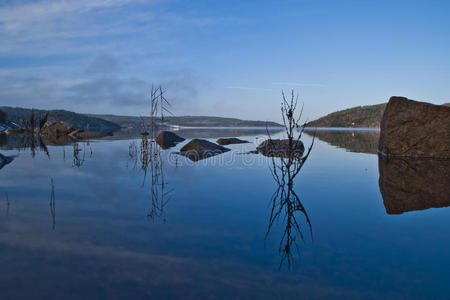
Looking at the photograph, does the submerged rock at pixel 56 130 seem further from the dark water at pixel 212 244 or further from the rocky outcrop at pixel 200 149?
the dark water at pixel 212 244

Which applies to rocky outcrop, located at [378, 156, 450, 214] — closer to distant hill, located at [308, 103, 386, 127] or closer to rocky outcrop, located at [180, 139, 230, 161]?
rocky outcrop, located at [180, 139, 230, 161]

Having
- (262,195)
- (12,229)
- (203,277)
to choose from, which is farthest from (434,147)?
(12,229)

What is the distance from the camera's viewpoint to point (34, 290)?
7.04 feet

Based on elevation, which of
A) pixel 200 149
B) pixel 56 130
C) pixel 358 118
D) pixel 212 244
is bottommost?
pixel 212 244

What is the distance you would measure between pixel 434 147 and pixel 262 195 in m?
8.38

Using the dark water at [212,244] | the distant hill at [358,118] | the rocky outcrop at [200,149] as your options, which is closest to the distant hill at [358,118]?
the distant hill at [358,118]

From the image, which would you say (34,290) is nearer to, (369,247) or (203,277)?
(203,277)

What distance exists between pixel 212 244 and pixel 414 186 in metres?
4.78

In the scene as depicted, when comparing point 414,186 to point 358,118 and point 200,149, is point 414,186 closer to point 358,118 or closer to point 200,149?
point 200,149

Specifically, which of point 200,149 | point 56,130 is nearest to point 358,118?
point 56,130

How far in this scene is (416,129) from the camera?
10664mm

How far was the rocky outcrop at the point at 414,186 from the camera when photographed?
4.68 m

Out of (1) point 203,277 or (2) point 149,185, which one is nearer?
(1) point 203,277

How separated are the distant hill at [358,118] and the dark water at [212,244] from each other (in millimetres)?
85380
